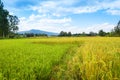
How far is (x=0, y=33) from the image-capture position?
6938 cm

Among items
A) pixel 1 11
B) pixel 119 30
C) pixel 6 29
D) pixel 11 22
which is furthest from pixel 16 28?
pixel 119 30

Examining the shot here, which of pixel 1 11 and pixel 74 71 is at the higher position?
pixel 1 11

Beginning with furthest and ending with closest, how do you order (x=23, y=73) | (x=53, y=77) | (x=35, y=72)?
(x=53, y=77) < (x=35, y=72) < (x=23, y=73)

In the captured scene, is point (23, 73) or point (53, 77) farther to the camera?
point (53, 77)

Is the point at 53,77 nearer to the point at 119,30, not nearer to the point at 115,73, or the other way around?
the point at 115,73

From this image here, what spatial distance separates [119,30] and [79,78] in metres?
90.9

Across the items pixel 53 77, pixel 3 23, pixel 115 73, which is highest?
pixel 3 23

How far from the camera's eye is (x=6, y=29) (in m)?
70.5

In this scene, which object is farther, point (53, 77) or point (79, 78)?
point (53, 77)

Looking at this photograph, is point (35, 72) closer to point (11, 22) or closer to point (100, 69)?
point (100, 69)

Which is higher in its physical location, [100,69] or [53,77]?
[100,69]

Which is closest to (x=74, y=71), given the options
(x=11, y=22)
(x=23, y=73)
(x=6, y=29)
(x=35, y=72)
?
(x=35, y=72)

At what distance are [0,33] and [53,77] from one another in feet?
214

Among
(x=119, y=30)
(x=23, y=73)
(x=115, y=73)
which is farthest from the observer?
(x=119, y=30)
